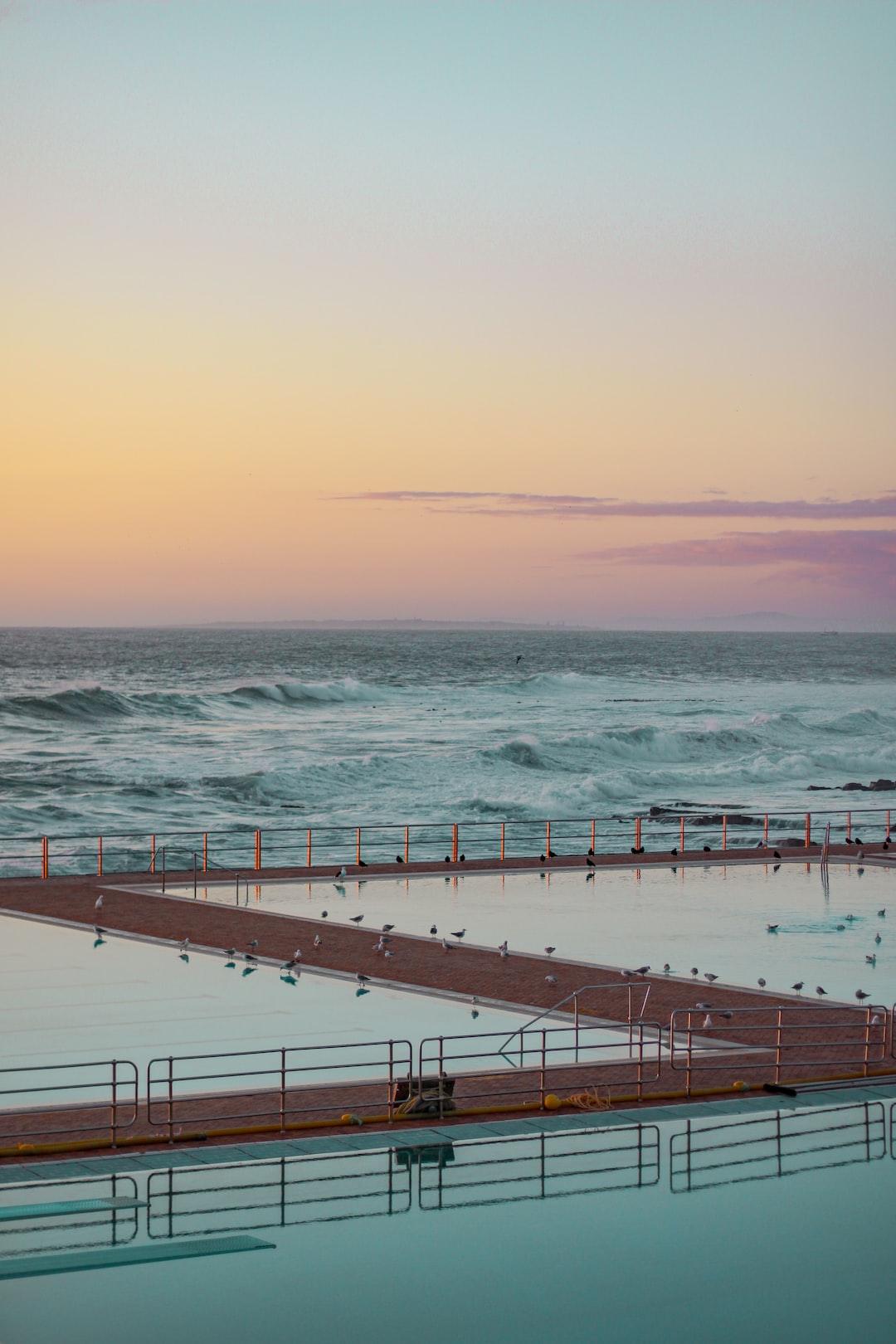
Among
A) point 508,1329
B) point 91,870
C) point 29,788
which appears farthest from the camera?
point 29,788

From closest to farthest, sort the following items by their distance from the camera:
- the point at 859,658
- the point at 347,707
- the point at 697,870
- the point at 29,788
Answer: the point at 697,870, the point at 29,788, the point at 347,707, the point at 859,658

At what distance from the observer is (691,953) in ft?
64.3

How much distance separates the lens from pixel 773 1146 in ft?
36.7

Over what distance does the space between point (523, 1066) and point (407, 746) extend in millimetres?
54567

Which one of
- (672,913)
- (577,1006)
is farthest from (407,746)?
(577,1006)

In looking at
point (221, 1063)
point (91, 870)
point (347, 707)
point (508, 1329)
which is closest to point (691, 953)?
point (221, 1063)

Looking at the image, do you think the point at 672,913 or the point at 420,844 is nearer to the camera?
the point at 672,913

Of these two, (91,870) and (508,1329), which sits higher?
(508,1329)

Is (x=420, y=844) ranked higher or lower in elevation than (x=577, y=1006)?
lower

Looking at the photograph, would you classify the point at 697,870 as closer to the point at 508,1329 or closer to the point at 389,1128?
the point at 389,1128

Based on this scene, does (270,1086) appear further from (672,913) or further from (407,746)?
(407,746)

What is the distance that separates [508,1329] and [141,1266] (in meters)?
2.34

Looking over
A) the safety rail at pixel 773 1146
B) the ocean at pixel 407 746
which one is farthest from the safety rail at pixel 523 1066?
the ocean at pixel 407 746

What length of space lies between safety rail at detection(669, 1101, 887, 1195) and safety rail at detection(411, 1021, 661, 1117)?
0.85 m
